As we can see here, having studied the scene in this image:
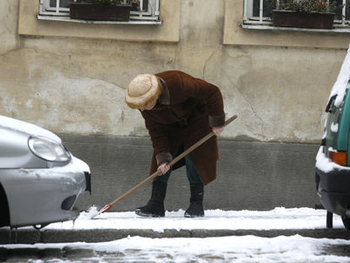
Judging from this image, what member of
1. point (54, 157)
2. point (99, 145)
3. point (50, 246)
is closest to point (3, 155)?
point (54, 157)

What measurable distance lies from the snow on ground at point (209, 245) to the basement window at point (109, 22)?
3.12 m

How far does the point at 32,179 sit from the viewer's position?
4547 millimetres

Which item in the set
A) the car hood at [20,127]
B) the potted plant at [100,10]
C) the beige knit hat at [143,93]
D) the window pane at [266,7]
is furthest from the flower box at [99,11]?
the car hood at [20,127]

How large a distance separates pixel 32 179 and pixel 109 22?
401 centimetres

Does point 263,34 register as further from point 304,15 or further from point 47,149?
point 47,149

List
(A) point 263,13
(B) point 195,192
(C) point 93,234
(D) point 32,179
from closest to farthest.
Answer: (D) point 32,179, (C) point 93,234, (B) point 195,192, (A) point 263,13

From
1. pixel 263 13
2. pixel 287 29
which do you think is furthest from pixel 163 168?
pixel 263 13

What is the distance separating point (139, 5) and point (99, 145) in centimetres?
174

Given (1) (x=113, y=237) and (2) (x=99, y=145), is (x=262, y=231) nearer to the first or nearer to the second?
(1) (x=113, y=237)

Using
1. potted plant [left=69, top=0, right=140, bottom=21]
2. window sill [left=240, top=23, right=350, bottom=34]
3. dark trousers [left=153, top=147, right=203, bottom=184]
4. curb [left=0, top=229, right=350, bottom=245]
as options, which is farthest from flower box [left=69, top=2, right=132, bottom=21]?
curb [left=0, top=229, right=350, bottom=245]

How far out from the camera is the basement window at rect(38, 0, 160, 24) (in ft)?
27.2

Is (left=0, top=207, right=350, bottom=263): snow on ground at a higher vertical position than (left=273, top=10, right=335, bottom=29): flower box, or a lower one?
lower

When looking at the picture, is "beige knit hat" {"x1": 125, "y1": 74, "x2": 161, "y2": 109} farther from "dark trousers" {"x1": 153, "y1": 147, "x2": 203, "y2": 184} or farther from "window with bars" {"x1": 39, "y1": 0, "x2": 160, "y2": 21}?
"window with bars" {"x1": 39, "y1": 0, "x2": 160, "y2": 21}

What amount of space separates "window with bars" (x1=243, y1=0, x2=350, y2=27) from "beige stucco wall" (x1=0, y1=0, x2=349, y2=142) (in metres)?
0.14
